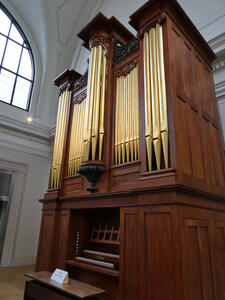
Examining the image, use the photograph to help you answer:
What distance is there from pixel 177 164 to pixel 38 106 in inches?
265

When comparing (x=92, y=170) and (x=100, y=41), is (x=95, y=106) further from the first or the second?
(x=100, y=41)

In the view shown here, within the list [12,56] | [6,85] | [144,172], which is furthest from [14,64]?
[144,172]

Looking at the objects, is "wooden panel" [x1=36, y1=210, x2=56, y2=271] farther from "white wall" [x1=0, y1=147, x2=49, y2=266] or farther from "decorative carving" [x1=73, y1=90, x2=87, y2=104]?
"white wall" [x1=0, y1=147, x2=49, y2=266]

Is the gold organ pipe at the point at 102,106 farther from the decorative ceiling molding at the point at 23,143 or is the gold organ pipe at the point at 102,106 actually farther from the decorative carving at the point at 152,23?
the decorative ceiling molding at the point at 23,143

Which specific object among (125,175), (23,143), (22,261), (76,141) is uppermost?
(23,143)

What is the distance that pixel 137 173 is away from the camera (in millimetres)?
2635

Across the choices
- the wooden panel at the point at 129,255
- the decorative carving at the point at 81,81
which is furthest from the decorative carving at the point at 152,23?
the wooden panel at the point at 129,255

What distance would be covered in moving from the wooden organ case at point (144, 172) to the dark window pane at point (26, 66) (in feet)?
15.2

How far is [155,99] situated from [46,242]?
8.73ft

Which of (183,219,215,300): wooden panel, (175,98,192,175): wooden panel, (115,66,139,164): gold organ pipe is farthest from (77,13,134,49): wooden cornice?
(183,219,215,300): wooden panel

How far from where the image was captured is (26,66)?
26.3 feet

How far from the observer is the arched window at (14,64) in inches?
288

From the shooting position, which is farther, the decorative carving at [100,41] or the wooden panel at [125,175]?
the decorative carving at [100,41]

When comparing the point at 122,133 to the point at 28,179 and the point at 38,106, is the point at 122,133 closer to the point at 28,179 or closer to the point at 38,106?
the point at 28,179
